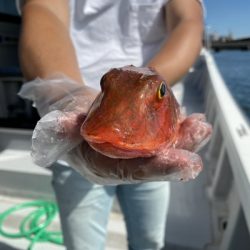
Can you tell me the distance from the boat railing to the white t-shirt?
1.49 feet

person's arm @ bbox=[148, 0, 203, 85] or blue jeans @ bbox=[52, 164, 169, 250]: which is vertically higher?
person's arm @ bbox=[148, 0, 203, 85]

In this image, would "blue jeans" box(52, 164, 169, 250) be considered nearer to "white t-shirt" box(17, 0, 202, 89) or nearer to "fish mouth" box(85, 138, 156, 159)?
"white t-shirt" box(17, 0, 202, 89)

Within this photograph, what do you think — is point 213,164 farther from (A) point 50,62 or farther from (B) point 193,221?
(A) point 50,62

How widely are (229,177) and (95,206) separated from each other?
0.91 m

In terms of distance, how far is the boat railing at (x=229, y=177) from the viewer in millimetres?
1169

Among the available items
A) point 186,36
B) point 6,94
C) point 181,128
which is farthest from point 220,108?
point 6,94

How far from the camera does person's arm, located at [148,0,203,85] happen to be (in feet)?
3.32

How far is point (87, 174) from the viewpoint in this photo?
756 mm

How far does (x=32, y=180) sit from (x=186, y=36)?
161cm

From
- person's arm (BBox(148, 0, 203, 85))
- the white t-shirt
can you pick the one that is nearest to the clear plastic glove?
person's arm (BBox(148, 0, 203, 85))

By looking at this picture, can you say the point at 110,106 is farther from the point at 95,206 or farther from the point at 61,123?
the point at 95,206

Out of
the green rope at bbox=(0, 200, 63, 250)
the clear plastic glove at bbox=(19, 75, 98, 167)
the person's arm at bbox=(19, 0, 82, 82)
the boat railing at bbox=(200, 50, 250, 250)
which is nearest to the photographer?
the clear plastic glove at bbox=(19, 75, 98, 167)

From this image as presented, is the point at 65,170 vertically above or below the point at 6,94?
above

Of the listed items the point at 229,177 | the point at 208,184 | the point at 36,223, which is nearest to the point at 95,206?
the point at 229,177
